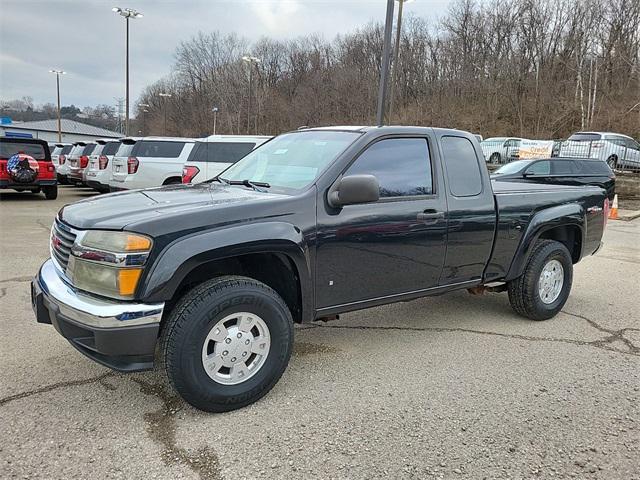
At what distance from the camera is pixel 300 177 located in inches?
140

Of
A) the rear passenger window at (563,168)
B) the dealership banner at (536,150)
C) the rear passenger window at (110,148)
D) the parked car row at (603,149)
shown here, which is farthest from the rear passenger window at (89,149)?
the parked car row at (603,149)

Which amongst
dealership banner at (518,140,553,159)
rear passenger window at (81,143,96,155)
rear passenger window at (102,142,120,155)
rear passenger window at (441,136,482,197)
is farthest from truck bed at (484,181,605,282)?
dealership banner at (518,140,553,159)

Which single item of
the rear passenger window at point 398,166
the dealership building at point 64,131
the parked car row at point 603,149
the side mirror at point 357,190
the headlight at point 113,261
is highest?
the dealership building at point 64,131

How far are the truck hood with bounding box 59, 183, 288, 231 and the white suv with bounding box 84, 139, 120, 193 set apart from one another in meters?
11.4

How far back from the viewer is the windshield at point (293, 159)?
3.57 metres

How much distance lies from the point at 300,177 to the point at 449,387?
182 centimetres

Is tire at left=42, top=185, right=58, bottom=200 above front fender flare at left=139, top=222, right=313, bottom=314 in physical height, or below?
below

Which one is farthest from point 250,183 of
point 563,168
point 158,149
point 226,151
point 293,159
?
point 563,168

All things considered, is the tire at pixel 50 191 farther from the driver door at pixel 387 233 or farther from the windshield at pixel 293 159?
the driver door at pixel 387 233

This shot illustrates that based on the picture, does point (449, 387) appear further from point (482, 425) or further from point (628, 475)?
point (628, 475)

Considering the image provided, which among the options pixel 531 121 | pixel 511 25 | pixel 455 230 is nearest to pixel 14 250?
pixel 455 230

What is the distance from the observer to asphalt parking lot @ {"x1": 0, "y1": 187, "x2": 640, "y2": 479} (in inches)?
99.8

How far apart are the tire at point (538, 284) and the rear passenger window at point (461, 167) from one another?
107 centimetres

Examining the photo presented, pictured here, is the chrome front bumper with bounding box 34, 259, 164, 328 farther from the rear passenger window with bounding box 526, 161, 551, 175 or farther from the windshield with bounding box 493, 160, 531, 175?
the rear passenger window with bounding box 526, 161, 551, 175
